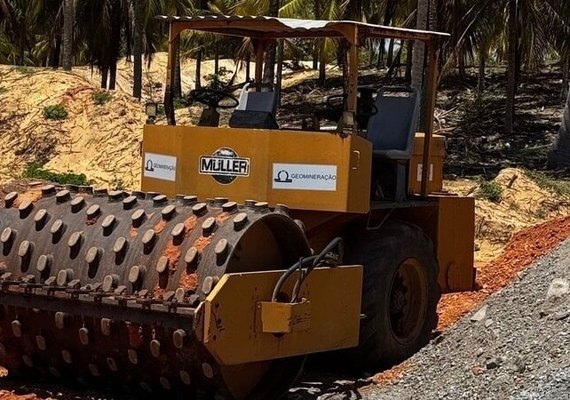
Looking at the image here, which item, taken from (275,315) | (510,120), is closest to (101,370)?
(275,315)

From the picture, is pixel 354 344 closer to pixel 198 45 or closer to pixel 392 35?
pixel 392 35

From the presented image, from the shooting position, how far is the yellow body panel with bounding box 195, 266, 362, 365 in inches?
234

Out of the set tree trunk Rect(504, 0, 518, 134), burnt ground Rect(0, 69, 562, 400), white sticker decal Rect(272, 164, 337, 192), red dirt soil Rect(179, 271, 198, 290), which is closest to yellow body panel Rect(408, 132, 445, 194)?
white sticker decal Rect(272, 164, 337, 192)

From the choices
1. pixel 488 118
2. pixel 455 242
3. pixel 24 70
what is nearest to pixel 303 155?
pixel 455 242

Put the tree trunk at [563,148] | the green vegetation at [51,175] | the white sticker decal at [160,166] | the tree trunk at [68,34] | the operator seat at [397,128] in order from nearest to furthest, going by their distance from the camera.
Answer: the white sticker decal at [160,166], the operator seat at [397,128], the green vegetation at [51,175], the tree trunk at [563,148], the tree trunk at [68,34]

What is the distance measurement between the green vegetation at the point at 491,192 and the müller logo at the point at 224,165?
965 cm

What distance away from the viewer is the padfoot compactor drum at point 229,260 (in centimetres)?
625

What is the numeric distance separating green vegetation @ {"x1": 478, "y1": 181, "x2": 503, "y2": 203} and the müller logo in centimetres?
965

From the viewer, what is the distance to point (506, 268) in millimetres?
11406

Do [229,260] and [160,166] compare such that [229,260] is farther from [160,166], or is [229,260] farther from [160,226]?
[160,166]

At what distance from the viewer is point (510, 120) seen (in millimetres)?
26250

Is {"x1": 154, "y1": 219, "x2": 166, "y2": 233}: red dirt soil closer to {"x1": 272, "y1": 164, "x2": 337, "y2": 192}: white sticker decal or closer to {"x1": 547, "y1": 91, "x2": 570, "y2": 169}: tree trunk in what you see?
{"x1": 272, "y1": 164, "x2": 337, "y2": 192}: white sticker decal

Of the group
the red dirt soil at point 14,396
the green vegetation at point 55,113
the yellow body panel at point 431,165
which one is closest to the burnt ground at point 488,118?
the yellow body panel at point 431,165

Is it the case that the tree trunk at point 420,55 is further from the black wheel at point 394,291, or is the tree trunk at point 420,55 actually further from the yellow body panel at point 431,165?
the black wheel at point 394,291
